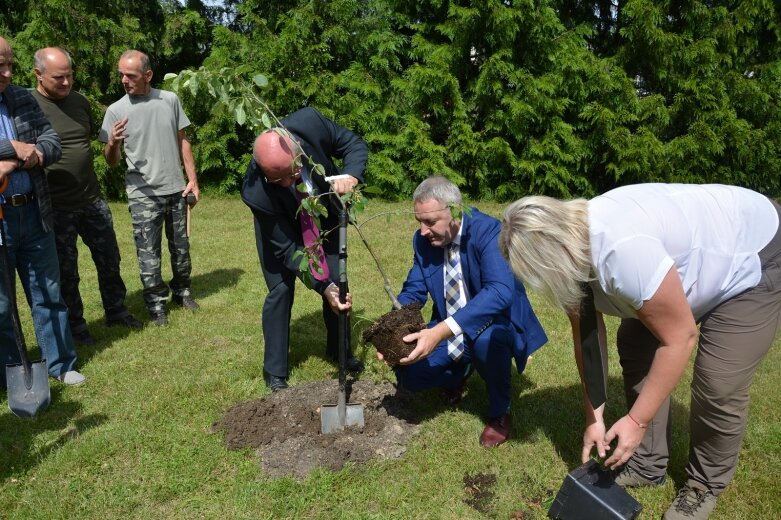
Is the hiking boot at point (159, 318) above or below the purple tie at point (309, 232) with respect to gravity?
below

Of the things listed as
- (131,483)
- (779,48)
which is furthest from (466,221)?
(779,48)

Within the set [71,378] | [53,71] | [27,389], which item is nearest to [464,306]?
[27,389]

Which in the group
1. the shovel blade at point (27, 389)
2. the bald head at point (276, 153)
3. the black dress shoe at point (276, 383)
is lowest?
the black dress shoe at point (276, 383)

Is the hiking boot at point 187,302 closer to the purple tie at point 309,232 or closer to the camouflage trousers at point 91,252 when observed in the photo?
the camouflage trousers at point 91,252

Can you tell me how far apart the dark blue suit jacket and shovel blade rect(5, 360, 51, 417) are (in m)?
2.07

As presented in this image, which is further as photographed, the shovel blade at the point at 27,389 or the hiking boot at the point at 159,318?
the hiking boot at the point at 159,318

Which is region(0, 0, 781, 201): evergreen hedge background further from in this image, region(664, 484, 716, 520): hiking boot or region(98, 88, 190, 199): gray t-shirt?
region(664, 484, 716, 520): hiking boot

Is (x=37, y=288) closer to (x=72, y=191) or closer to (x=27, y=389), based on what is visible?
(x=27, y=389)

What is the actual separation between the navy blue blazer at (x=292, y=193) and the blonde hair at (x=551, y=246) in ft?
4.56

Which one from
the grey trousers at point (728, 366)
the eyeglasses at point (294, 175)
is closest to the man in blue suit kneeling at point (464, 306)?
the eyeglasses at point (294, 175)

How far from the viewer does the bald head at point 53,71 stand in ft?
13.9

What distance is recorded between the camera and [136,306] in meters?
5.60

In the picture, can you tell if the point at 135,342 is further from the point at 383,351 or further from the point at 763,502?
the point at 763,502

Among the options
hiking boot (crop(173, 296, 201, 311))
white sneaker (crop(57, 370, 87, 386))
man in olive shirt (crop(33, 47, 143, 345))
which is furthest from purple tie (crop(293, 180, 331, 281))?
hiking boot (crop(173, 296, 201, 311))
